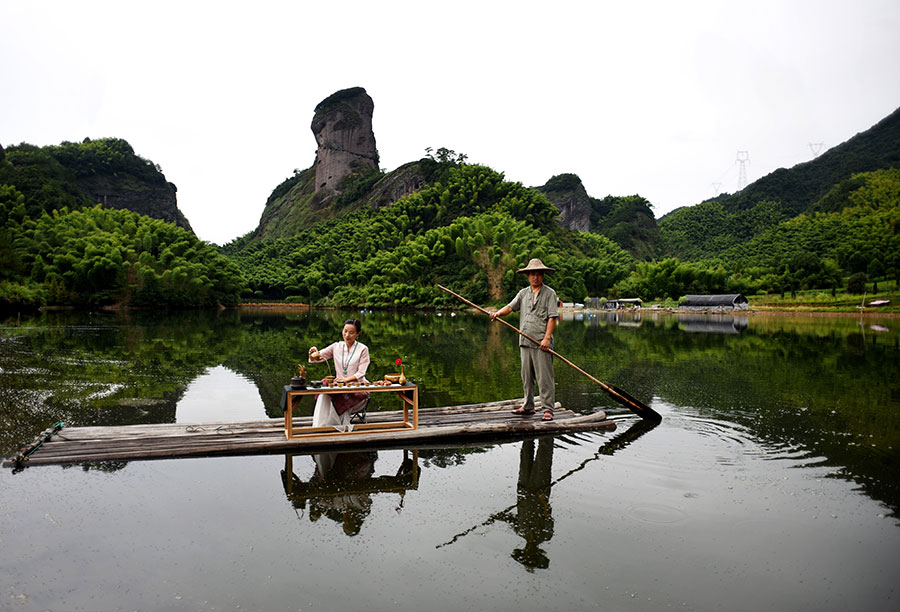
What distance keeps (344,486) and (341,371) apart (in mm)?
1752

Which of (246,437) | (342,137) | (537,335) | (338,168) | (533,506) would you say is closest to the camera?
(533,506)

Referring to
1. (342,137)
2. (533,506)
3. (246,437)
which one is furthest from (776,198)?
(246,437)

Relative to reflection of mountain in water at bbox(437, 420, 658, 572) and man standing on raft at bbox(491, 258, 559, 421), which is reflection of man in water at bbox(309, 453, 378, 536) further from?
man standing on raft at bbox(491, 258, 559, 421)

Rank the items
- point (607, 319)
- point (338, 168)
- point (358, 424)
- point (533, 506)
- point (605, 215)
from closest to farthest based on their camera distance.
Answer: point (533, 506)
point (358, 424)
point (607, 319)
point (338, 168)
point (605, 215)

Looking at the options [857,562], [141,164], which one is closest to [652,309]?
[857,562]

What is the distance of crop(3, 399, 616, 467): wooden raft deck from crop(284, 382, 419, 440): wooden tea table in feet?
0.49

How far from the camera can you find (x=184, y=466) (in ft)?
19.0

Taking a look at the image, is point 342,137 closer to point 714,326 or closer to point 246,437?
point 714,326

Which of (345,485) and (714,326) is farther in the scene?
(714,326)

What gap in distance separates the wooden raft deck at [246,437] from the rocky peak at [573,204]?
135545mm

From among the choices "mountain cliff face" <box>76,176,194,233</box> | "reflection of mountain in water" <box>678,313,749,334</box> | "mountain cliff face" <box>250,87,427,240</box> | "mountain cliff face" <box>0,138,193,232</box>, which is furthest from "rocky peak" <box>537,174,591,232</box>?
"reflection of mountain in water" <box>678,313,749,334</box>

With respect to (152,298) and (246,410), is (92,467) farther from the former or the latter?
(152,298)

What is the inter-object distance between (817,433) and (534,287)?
4.46 m

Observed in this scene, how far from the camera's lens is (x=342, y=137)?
11606 centimetres
